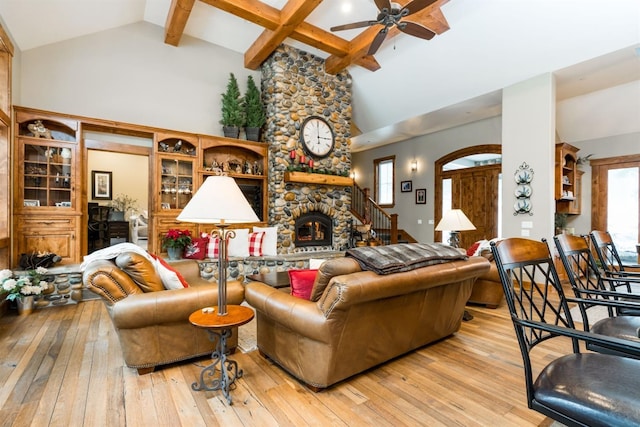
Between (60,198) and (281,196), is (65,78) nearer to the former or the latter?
(60,198)

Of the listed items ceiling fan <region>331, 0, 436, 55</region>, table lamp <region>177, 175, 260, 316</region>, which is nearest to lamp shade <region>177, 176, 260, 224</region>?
table lamp <region>177, 175, 260, 316</region>

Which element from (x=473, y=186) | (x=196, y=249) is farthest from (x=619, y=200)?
(x=196, y=249)

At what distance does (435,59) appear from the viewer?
539 cm

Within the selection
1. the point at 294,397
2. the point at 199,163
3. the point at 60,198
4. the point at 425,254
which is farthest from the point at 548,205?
the point at 60,198

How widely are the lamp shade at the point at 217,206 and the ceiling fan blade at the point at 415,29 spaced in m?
3.13

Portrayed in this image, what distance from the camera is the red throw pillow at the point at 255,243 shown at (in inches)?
217

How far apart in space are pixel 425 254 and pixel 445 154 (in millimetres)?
6280

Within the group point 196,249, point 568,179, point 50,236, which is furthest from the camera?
point 568,179

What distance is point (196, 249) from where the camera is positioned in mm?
5113

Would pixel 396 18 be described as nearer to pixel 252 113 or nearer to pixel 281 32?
pixel 281 32

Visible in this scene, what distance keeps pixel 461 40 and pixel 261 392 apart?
5447 mm

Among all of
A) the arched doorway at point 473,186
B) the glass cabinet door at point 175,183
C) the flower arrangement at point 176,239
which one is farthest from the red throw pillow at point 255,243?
the arched doorway at point 473,186

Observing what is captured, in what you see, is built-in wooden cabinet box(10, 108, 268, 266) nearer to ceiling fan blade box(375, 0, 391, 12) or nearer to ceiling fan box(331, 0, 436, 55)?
ceiling fan box(331, 0, 436, 55)

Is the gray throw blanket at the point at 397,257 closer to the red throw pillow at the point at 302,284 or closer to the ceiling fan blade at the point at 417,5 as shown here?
the red throw pillow at the point at 302,284
